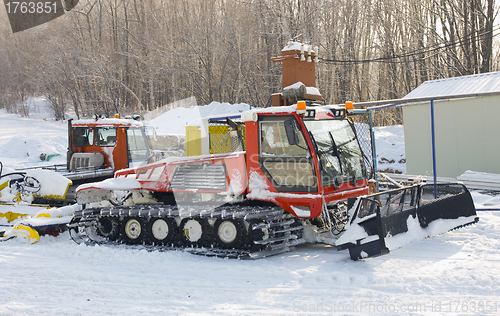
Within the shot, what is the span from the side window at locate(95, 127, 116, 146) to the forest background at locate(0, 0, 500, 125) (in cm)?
1221

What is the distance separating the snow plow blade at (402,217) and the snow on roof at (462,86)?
20.8 ft

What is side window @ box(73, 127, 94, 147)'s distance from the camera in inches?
429

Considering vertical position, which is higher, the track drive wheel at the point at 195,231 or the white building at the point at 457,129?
the white building at the point at 457,129

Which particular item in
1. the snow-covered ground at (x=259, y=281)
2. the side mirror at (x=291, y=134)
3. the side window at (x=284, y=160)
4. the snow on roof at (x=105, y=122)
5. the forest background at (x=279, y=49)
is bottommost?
the snow-covered ground at (x=259, y=281)

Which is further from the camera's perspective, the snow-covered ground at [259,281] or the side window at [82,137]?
the side window at [82,137]

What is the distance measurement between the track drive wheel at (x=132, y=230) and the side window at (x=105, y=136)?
4646mm

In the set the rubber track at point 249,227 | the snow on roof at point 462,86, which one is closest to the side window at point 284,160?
the rubber track at point 249,227

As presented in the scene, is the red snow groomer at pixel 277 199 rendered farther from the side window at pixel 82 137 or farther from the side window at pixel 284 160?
the side window at pixel 82 137

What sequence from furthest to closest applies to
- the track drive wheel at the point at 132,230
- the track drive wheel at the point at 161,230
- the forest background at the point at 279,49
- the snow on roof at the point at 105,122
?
1. the forest background at the point at 279,49
2. the snow on roof at the point at 105,122
3. the track drive wheel at the point at 132,230
4. the track drive wheel at the point at 161,230

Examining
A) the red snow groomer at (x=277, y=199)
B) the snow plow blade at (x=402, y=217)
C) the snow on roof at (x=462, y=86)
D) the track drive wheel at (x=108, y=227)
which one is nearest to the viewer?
the snow plow blade at (x=402, y=217)

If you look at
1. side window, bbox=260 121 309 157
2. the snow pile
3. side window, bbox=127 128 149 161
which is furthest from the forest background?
side window, bbox=260 121 309 157

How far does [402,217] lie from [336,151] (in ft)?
4.35

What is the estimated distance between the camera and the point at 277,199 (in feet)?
19.2

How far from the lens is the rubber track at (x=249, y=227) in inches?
221
